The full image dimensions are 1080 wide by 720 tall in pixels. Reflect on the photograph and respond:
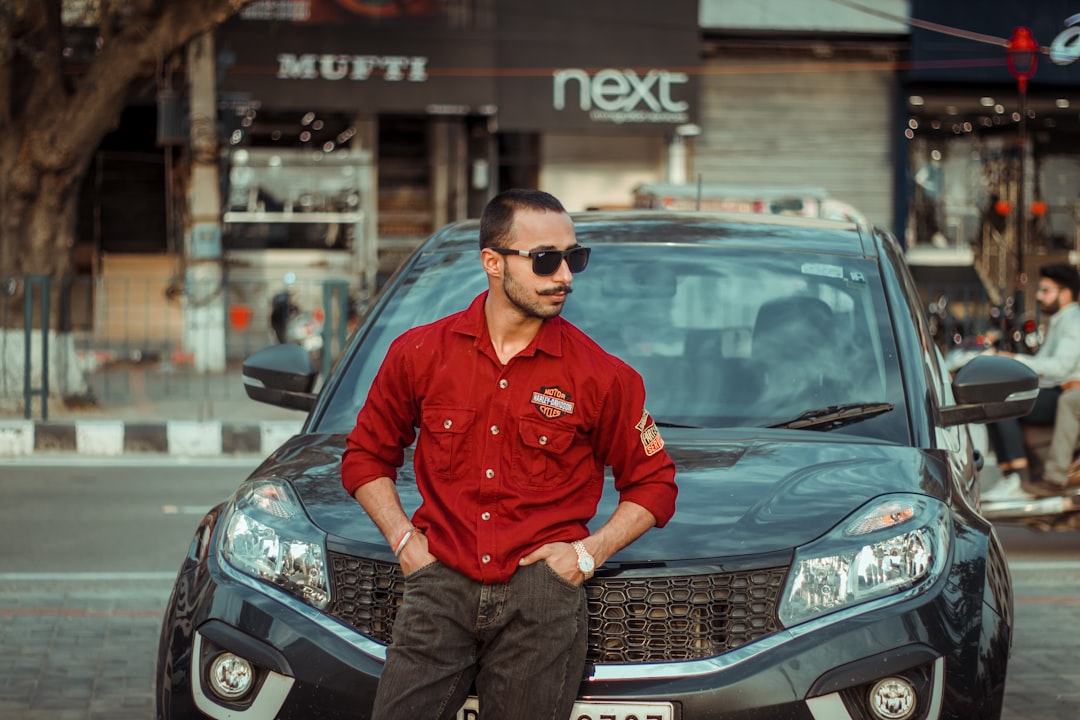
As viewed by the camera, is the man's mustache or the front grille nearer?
the man's mustache

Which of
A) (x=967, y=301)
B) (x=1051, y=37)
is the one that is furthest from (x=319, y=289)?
(x=1051, y=37)

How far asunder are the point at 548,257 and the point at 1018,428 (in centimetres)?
611

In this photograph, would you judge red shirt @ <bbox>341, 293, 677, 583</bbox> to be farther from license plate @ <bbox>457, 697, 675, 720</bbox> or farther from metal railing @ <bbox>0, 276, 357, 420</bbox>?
metal railing @ <bbox>0, 276, 357, 420</bbox>

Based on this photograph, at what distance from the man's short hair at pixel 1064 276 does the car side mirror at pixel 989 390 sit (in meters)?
4.85

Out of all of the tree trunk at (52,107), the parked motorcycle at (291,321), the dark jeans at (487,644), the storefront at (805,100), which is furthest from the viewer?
the storefront at (805,100)

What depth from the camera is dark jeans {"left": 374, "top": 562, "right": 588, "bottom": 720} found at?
294 cm

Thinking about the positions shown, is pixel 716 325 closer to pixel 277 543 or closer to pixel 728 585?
pixel 728 585

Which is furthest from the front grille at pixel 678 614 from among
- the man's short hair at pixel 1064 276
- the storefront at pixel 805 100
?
the storefront at pixel 805 100

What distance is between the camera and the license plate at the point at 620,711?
3.03 meters

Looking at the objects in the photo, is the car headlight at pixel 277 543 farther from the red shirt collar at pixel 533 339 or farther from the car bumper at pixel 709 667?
the red shirt collar at pixel 533 339

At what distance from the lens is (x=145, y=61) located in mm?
14719

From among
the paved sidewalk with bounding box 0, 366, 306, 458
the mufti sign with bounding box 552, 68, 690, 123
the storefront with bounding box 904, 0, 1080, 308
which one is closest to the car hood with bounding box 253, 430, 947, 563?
the paved sidewalk with bounding box 0, 366, 306, 458

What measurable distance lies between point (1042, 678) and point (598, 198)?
17.4 m

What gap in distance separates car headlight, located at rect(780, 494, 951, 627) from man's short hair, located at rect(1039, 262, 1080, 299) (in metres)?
6.00
